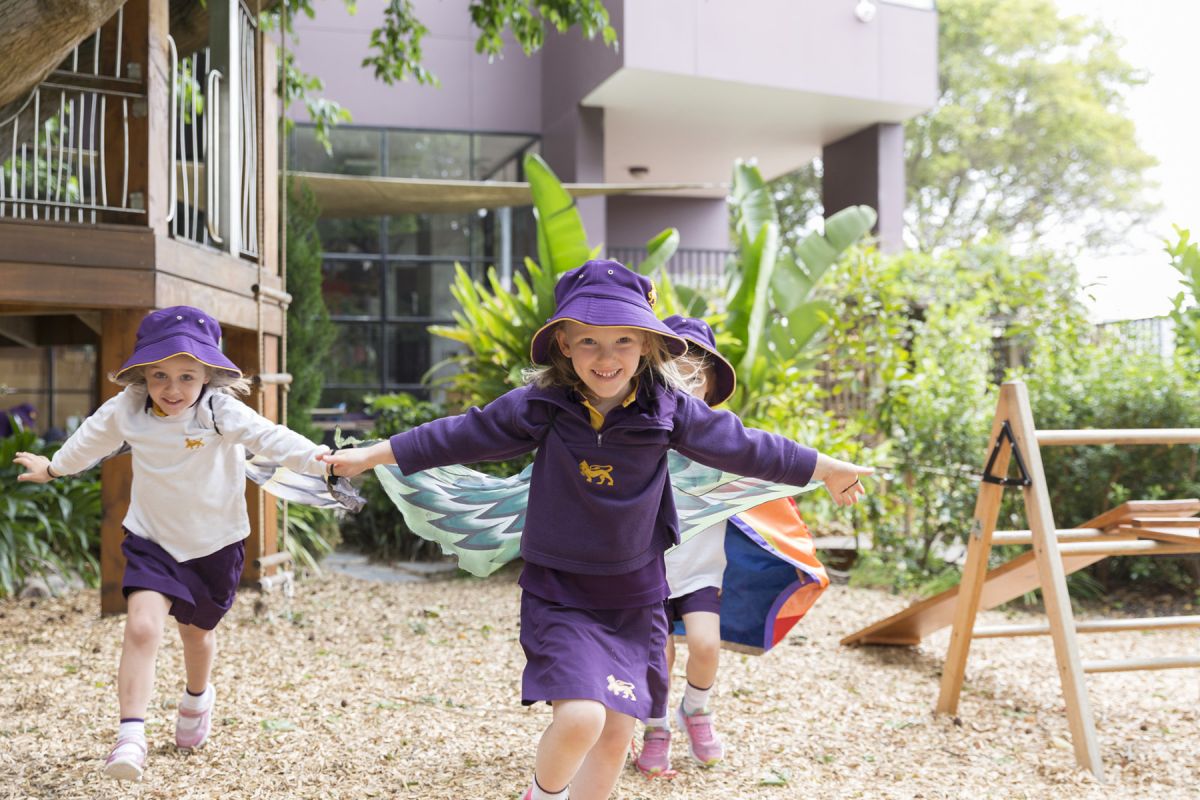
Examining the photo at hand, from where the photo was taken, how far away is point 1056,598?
3.92 meters

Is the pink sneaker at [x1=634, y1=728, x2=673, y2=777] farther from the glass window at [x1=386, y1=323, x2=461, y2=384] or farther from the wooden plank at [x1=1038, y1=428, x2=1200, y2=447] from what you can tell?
the glass window at [x1=386, y1=323, x2=461, y2=384]

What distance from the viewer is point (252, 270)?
21.1 feet

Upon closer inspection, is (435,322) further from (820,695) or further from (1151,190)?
(1151,190)

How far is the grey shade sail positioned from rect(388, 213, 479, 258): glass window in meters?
2.49

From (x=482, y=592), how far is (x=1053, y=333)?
15.1ft

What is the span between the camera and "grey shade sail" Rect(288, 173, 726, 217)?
31.1 feet

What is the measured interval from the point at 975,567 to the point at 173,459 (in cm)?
299

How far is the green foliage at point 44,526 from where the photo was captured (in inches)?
254

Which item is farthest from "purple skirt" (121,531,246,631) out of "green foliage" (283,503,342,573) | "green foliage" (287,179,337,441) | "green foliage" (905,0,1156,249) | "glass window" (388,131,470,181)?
"green foliage" (905,0,1156,249)

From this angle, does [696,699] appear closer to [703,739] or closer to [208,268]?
[703,739]

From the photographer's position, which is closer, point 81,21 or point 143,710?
point 143,710

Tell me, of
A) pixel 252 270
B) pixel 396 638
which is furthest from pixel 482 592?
pixel 252 270

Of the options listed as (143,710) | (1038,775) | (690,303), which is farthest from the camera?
(690,303)

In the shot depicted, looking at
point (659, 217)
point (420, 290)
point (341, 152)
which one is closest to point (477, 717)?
point (420, 290)
